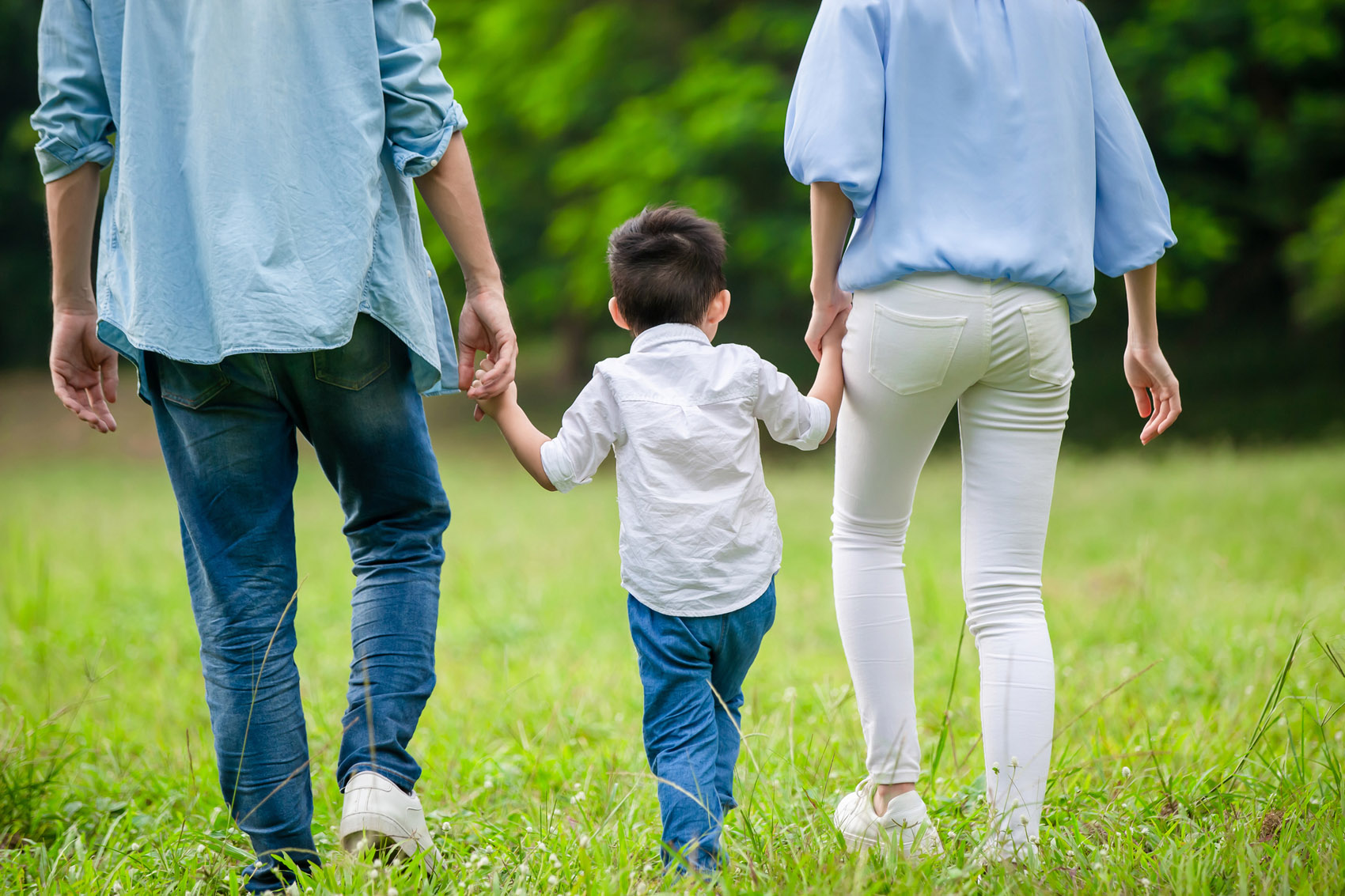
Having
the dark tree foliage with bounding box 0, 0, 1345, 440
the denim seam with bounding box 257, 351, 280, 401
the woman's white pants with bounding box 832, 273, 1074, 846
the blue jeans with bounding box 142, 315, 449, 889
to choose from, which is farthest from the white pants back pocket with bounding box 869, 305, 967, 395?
the dark tree foliage with bounding box 0, 0, 1345, 440

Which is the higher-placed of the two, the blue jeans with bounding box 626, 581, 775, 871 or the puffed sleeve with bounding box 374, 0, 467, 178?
the puffed sleeve with bounding box 374, 0, 467, 178

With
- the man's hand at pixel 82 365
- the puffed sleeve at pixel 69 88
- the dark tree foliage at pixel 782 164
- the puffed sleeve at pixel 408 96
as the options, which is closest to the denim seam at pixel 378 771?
the man's hand at pixel 82 365

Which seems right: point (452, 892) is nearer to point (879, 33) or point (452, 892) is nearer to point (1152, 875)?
point (1152, 875)

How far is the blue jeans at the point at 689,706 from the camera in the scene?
192 centimetres

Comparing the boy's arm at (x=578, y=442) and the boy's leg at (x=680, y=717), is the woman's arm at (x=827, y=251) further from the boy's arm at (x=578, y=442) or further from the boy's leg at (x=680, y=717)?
the boy's leg at (x=680, y=717)

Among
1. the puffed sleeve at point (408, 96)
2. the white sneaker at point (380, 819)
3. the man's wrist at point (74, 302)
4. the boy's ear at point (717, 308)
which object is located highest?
the puffed sleeve at point (408, 96)

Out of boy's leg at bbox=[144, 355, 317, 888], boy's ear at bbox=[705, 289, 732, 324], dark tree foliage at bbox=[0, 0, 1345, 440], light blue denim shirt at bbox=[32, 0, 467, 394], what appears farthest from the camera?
dark tree foliage at bbox=[0, 0, 1345, 440]

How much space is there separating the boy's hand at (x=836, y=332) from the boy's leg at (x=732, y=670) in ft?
1.59

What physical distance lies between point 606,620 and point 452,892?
3211 millimetres

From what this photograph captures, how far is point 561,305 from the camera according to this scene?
16.2 meters

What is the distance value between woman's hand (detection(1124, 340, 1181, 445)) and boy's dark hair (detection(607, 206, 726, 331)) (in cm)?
89

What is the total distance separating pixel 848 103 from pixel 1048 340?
0.57 metres

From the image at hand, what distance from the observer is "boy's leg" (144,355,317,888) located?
2.01m

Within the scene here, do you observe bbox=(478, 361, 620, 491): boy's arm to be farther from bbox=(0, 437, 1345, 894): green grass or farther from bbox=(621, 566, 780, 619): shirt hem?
bbox=(0, 437, 1345, 894): green grass
